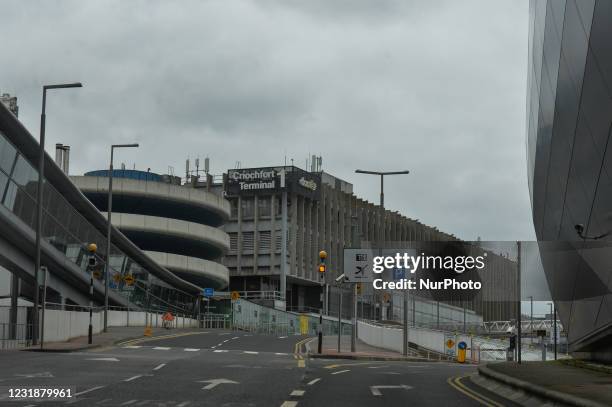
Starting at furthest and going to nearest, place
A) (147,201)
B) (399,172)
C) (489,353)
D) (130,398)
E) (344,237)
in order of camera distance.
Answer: (344,237)
(147,201)
(489,353)
(399,172)
(130,398)

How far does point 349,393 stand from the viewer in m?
18.4

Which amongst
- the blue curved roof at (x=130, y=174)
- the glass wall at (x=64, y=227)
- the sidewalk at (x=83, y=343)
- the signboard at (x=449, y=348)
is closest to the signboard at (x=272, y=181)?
the blue curved roof at (x=130, y=174)

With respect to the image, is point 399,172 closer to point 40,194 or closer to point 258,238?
point 40,194

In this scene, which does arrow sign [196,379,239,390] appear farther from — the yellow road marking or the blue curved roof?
the blue curved roof

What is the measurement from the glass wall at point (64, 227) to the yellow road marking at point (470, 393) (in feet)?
68.3

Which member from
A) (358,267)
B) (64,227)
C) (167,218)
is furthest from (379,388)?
(167,218)

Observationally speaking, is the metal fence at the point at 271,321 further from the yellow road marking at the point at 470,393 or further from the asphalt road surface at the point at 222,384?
the yellow road marking at the point at 470,393

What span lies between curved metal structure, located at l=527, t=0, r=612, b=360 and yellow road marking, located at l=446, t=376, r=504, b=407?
5791 millimetres

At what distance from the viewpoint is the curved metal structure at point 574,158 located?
23.3 m

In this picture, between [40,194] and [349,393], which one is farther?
[40,194]

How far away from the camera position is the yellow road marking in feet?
55.7

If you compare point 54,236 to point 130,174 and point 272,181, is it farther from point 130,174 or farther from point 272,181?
point 272,181

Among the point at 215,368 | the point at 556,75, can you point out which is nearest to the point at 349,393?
the point at 215,368

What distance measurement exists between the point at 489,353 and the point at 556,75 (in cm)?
3202
